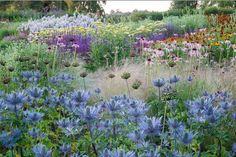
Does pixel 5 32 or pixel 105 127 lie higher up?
pixel 105 127

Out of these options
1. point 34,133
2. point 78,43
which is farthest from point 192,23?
point 34,133

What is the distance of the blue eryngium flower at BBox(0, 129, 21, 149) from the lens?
2656mm

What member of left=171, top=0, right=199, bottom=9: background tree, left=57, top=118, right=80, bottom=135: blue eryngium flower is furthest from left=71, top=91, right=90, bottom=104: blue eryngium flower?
left=171, top=0, right=199, bottom=9: background tree

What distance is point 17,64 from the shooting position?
6637mm

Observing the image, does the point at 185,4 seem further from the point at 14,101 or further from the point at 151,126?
the point at 151,126

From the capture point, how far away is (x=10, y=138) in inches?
105

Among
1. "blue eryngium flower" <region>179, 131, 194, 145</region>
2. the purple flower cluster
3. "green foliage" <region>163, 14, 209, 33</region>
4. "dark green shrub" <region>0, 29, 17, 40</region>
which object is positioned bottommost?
"dark green shrub" <region>0, 29, 17, 40</region>

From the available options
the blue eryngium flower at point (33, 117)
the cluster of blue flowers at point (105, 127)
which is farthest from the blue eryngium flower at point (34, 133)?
the blue eryngium flower at point (33, 117)

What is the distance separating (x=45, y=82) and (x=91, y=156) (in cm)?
311

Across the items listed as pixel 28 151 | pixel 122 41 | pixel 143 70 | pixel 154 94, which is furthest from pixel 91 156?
pixel 122 41

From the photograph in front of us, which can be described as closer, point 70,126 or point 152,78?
point 70,126

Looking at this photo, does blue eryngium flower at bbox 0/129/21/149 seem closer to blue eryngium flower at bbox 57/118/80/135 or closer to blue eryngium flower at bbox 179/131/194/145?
blue eryngium flower at bbox 57/118/80/135

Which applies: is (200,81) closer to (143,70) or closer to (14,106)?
(143,70)

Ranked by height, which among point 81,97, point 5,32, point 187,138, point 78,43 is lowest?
point 5,32
